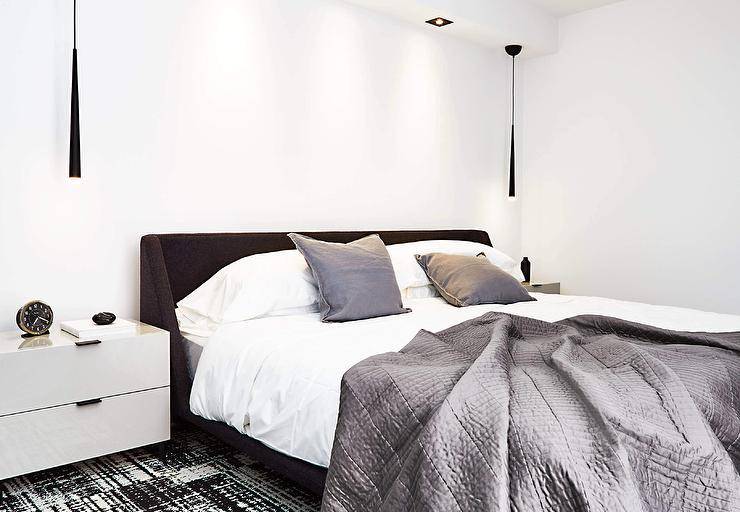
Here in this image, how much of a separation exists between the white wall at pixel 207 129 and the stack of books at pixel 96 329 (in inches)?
10.8

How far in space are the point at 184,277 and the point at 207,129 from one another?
0.74m

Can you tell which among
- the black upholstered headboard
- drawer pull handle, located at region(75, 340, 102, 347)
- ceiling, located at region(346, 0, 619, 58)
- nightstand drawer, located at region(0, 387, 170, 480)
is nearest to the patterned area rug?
nightstand drawer, located at region(0, 387, 170, 480)

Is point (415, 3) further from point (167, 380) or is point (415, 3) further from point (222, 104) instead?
point (167, 380)

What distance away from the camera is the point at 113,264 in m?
2.88

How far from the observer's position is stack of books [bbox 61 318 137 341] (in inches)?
95.0

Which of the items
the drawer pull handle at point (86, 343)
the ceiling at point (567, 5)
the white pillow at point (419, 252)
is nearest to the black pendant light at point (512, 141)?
the ceiling at point (567, 5)

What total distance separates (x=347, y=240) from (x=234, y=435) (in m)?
1.48

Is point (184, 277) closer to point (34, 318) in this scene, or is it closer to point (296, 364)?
point (34, 318)

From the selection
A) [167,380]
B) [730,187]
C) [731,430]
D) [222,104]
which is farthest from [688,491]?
[730,187]

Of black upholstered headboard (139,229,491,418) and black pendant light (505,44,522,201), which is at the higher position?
black pendant light (505,44,522,201)

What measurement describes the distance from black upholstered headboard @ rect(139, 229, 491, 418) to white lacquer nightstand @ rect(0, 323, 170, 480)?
0.33 feet

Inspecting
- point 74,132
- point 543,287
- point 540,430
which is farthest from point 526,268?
point 540,430

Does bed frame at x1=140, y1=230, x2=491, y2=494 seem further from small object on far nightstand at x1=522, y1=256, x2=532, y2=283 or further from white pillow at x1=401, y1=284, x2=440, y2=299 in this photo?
small object on far nightstand at x1=522, y1=256, x2=532, y2=283

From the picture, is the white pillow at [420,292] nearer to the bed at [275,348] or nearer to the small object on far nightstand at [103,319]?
the bed at [275,348]
